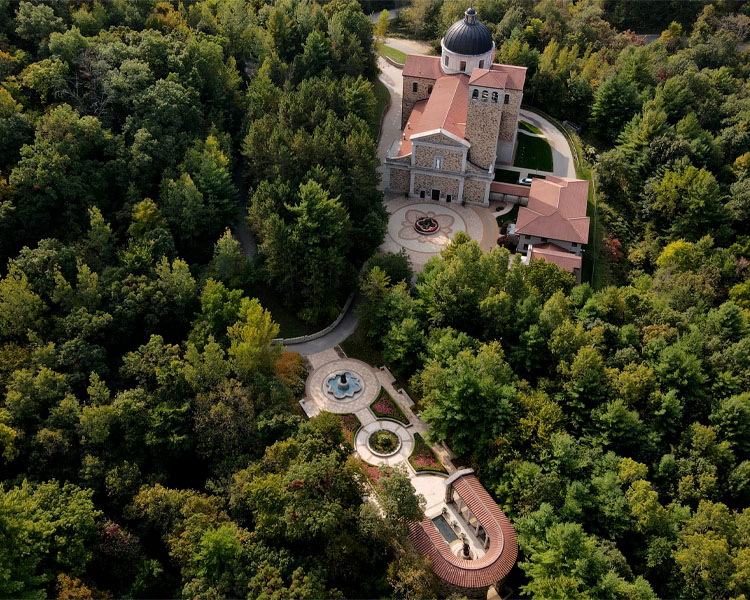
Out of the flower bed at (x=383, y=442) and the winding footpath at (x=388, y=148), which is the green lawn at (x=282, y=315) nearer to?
the winding footpath at (x=388, y=148)

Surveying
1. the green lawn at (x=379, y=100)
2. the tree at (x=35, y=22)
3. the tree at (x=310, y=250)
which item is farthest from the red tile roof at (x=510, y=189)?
the tree at (x=35, y=22)

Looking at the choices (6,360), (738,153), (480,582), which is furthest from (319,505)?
(738,153)

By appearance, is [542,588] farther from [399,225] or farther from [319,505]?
[399,225]

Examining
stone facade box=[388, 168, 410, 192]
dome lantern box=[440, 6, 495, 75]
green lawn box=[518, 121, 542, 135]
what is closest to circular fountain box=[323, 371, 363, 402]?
stone facade box=[388, 168, 410, 192]

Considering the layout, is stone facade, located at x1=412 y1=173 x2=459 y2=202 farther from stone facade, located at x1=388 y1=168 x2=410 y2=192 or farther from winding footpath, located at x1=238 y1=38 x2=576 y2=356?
winding footpath, located at x1=238 y1=38 x2=576 y2=356

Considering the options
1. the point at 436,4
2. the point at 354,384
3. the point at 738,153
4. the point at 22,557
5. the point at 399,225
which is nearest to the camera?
the point at 22,557
